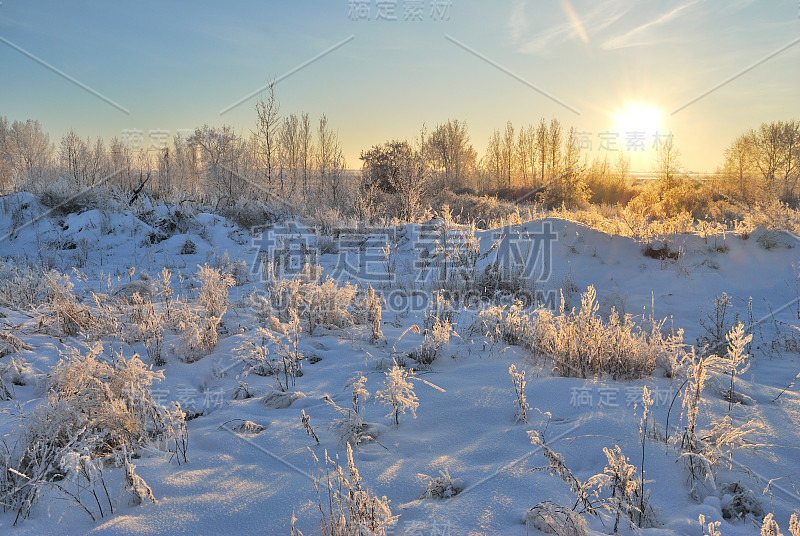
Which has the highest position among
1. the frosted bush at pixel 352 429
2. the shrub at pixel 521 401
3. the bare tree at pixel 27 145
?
the bare tree at pixel 27 145

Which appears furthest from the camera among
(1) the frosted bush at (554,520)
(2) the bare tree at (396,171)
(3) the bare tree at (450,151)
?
(3) the bare tree at (450,151)

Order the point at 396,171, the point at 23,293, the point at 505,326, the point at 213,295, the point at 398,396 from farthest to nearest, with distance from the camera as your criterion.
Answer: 1. the point at 396,171
2. the point at 23,293
3. the point at 213,295
4. the point at 505,326
5. the point at 398,396

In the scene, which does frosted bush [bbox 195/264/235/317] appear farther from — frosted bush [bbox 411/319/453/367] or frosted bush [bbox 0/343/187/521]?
frosted bush [bbox 411/319/453/367]

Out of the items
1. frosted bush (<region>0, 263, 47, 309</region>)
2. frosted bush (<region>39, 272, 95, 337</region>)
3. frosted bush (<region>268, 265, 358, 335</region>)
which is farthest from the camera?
frosted bush (<region>0, 263, 47, 309</region>)

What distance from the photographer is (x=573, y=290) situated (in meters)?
7.04

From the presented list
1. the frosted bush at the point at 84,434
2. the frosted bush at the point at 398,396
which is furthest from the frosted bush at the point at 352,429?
the frosted bush at the point at 84,434

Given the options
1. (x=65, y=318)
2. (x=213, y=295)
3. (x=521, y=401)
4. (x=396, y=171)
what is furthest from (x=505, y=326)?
(x=396, y=171)

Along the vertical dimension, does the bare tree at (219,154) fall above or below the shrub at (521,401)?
above

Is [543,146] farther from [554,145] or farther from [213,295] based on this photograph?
[213,295]

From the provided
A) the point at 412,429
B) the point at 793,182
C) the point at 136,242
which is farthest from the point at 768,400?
the point at 793,182

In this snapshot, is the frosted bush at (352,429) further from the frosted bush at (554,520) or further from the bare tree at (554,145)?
the bare tree at (554,145)

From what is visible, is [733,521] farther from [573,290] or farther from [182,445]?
[573,290]

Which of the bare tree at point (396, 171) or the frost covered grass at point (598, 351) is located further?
the bare tree at point (396, 171)

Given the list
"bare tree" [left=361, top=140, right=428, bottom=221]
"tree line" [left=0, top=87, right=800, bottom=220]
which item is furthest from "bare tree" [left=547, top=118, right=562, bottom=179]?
"bare tree" [left=361, top=140, right=428, bottom=221]
